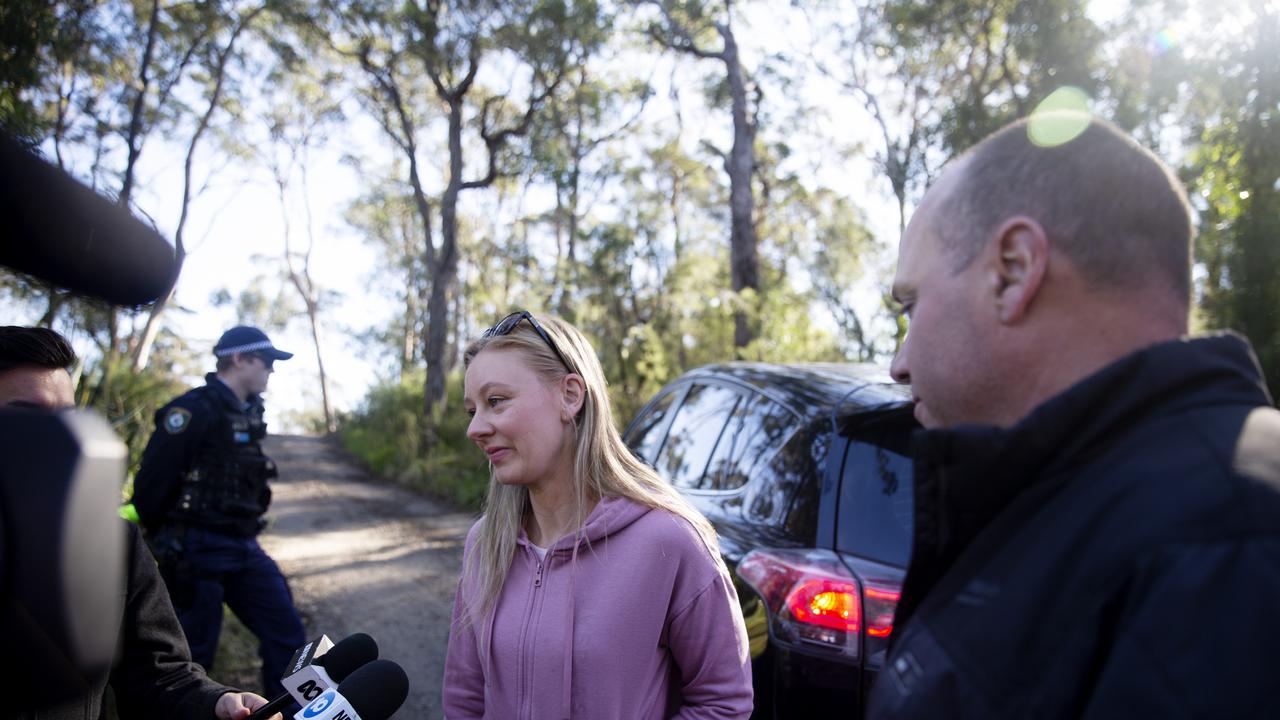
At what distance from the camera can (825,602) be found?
241 cm

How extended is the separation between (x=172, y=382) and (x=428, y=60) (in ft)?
37.2

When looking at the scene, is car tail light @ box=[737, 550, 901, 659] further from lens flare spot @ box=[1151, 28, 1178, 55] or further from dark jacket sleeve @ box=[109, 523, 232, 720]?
lens flare spot @ box=[1151, 28, 1178, 55]

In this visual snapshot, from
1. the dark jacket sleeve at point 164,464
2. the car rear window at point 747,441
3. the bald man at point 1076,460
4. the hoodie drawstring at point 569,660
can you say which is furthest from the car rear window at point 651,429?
the bald man at point 1076,460

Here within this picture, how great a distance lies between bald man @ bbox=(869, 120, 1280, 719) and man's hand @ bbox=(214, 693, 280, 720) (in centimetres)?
174

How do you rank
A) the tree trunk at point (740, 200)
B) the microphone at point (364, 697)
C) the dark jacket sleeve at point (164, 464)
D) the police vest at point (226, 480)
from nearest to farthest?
the microphone at point (364, 697) < the dark jacket sleeve at point (164, 464) < the police vest at point (226, 480) < the tree trunk at point (740, 200)

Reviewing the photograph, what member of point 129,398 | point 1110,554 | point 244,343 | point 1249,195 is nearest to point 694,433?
point 244,343

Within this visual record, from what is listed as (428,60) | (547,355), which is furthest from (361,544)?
(428,60)

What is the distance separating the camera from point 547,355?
238 centimetres

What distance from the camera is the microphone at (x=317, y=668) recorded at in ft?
5.49

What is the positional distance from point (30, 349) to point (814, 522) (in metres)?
2.28

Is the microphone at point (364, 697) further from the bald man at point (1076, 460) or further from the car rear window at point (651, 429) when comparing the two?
the car rear window at point (651, 429)

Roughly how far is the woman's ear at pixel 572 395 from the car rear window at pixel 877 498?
36.9 inches

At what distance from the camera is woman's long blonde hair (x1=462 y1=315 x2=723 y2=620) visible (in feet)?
7.46

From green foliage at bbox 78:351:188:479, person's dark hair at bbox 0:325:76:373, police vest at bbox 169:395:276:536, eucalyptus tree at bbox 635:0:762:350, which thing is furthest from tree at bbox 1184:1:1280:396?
green foliage at bbox 78:351:188:479
